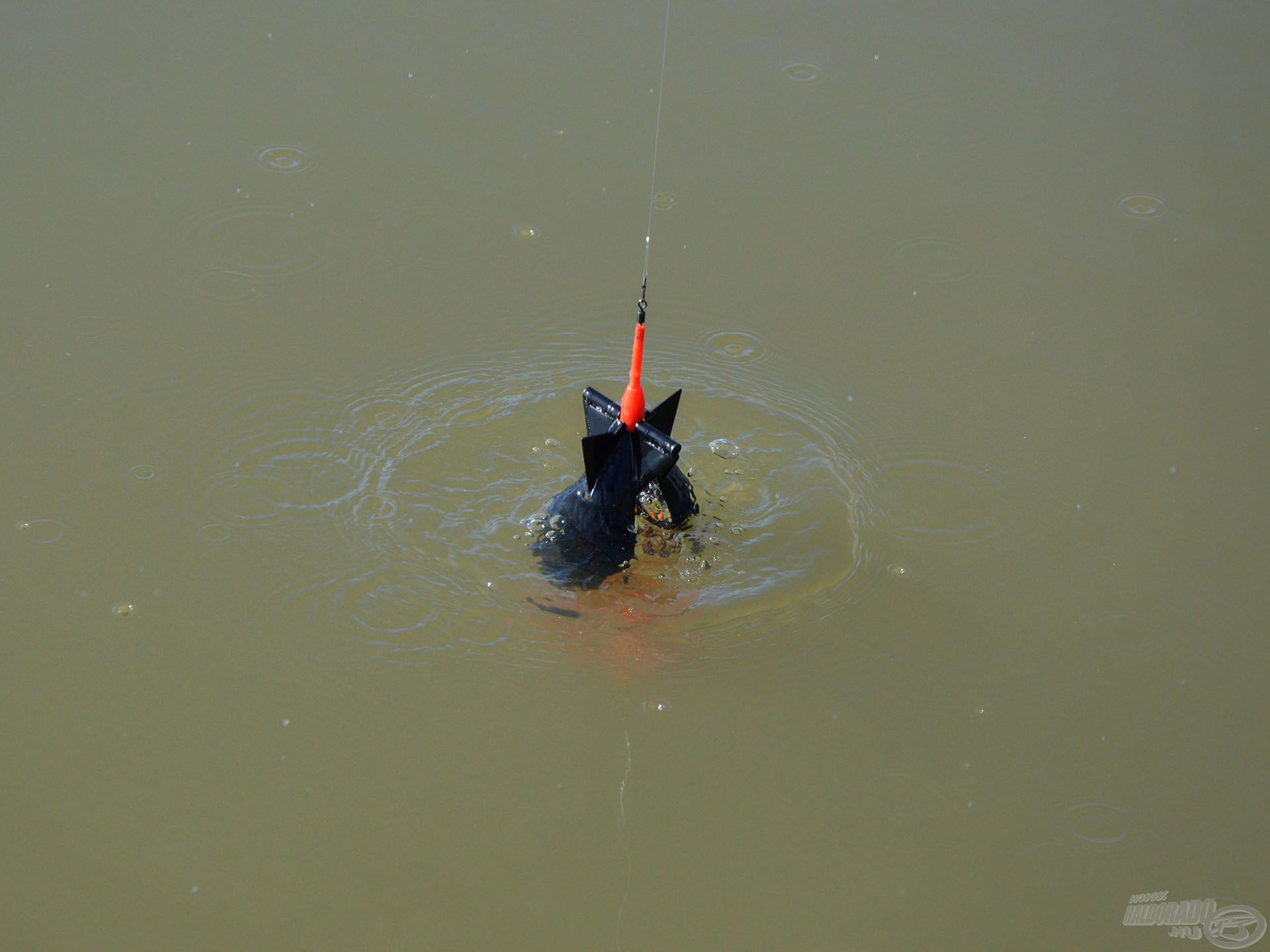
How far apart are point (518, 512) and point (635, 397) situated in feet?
2.33

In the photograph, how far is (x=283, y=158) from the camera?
18.4 feet

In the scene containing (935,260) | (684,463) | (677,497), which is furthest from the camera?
(935,260)

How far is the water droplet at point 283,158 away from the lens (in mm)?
5559

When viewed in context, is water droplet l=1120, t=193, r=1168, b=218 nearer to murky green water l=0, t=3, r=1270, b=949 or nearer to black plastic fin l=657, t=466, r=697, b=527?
murky green water l=0, t=3, r=1270, b=949

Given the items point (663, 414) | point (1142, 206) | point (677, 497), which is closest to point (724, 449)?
point (677, 497)

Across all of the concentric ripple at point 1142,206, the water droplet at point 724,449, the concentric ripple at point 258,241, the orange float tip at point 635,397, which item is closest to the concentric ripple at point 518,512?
the water droplet at point 724,449

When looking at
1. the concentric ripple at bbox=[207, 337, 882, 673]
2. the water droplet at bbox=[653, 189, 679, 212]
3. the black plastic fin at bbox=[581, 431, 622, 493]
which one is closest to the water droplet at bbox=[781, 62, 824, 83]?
the water droplet at bbox=[653, 189, 679, 212]

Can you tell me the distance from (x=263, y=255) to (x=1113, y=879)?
12.3 feet

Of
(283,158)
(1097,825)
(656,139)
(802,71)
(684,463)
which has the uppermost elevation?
(802,71)

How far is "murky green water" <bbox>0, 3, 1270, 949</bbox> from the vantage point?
3.31m

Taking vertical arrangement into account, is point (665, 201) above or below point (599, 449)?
above

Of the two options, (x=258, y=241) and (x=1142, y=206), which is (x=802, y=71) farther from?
(x=258, y=241)

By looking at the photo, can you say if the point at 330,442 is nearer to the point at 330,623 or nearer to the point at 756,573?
the point at 330,623

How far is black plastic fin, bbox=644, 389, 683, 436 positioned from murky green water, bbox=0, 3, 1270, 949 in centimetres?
45
